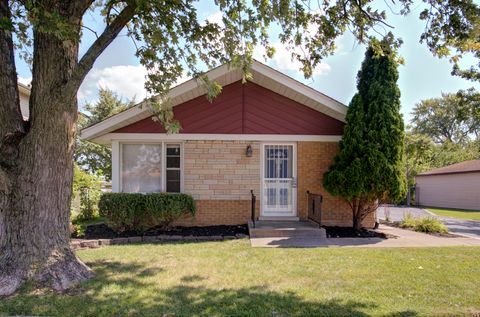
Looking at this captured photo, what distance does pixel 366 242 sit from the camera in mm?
8188

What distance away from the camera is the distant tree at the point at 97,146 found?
80.3 ft

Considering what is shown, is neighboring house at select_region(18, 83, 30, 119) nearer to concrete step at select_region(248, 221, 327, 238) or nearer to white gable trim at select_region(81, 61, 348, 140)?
white gable trim at select_region(81, 61, 348, 140)

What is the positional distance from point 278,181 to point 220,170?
1.83m

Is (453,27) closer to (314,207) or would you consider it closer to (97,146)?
(314,207)

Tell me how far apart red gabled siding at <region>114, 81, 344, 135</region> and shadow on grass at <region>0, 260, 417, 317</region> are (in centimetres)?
579

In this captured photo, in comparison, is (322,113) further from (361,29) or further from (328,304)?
(328,304)

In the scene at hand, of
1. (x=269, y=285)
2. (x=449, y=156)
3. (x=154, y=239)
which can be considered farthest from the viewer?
(x=449, y=156)

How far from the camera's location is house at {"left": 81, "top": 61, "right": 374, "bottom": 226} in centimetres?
1004

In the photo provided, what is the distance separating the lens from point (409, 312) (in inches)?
158

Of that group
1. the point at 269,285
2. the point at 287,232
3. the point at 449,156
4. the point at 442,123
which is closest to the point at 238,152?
the point at 287,232

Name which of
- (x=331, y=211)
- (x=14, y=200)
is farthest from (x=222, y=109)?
(x=14, y=200)

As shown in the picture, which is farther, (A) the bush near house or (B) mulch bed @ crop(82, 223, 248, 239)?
(A) the bush near house

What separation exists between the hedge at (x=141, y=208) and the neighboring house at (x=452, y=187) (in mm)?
21148

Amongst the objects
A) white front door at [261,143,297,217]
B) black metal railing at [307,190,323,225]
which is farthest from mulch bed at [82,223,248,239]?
black metal railing at [307,190,323,225]
